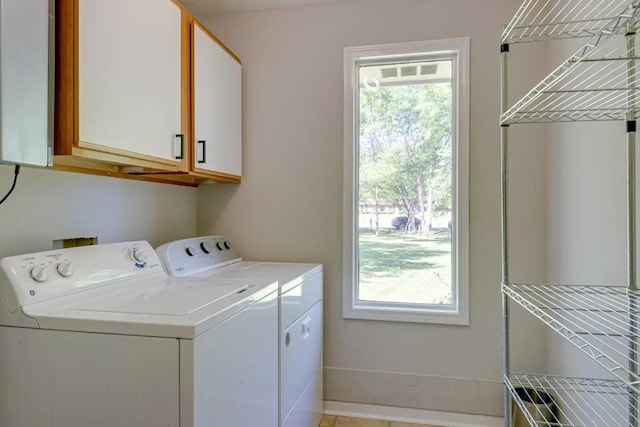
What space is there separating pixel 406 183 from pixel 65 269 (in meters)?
1.73

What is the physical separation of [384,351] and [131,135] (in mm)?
1720

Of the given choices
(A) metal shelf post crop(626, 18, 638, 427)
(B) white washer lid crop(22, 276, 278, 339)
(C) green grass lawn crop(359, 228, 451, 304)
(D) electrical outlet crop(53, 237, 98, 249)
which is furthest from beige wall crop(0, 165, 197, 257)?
(A) metal shelf post crop(626, 18, 638, 427)

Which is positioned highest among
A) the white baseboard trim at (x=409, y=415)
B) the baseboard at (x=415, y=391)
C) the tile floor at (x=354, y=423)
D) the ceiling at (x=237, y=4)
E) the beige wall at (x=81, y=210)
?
the ceiling at (x=237, y=4)

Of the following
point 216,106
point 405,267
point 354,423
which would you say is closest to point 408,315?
point 405,267

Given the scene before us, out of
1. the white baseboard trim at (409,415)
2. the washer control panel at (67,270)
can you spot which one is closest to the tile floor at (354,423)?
the white baseboard trim at (409,415)

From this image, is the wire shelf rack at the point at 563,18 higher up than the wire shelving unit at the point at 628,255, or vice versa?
the wire shelf rack at the point at 563,18

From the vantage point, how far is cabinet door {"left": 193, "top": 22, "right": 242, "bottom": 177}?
1.85 m

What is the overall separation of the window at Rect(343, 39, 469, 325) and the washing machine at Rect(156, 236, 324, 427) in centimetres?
33

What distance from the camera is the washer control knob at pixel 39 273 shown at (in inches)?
45.9

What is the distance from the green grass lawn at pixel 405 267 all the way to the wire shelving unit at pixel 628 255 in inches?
19.7

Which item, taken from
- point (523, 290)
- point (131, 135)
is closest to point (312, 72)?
point (131, 135)

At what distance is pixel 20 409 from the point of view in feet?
3.59

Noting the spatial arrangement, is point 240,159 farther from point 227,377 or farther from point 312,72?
point 227,377

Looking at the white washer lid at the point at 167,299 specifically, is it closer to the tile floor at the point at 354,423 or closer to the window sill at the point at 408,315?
the window sill at the point at 408,315
